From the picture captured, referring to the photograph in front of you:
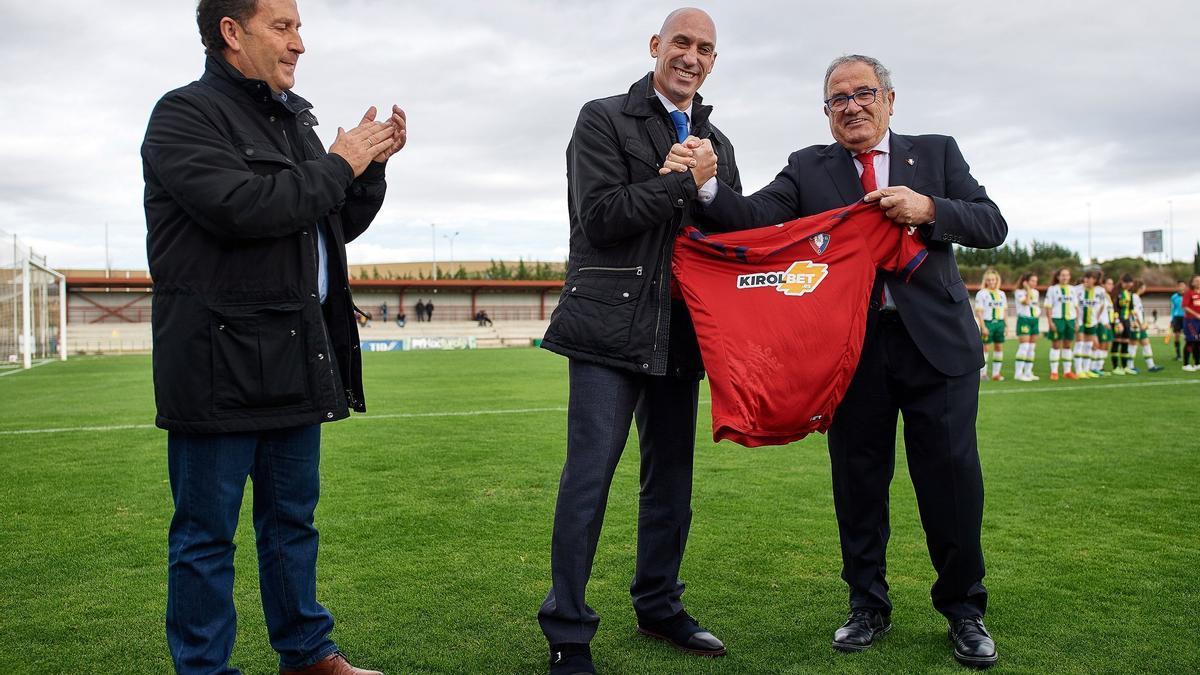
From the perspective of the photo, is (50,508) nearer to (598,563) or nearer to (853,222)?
(598,563)

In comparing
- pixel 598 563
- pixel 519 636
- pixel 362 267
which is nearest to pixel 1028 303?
pixel 598 563

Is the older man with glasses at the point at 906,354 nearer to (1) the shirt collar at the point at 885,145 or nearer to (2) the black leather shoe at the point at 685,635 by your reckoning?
(1) the shirt collar at the point at 885,145

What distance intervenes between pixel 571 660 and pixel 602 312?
1.15 metres

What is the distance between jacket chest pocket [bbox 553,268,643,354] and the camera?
3.07 metres

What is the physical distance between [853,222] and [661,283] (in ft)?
2.40

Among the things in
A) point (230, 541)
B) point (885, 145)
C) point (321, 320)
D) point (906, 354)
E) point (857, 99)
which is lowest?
point (230, 541)

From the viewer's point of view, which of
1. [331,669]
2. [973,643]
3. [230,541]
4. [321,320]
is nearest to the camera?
[230,541]

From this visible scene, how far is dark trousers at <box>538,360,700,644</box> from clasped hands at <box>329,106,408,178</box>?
0.94 m

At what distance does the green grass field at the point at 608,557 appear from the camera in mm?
3230

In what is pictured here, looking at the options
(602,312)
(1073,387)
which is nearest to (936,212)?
(602,312)

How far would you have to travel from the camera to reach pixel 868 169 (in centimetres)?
347

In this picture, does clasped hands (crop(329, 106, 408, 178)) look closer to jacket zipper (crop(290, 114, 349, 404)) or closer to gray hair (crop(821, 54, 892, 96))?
jacket zipper (crop(290, 114, 349, 404))

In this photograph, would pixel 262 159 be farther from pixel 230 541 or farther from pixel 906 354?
pixel 906 354

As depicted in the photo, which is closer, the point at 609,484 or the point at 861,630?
the point at 609,484
